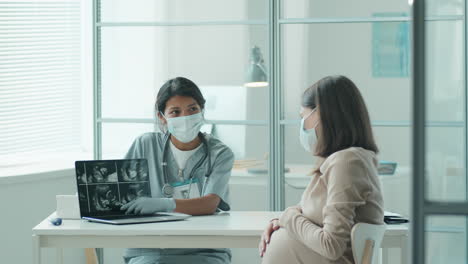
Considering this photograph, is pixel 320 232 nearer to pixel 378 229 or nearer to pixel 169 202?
pixel 378 229

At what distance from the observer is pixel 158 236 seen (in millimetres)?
2953

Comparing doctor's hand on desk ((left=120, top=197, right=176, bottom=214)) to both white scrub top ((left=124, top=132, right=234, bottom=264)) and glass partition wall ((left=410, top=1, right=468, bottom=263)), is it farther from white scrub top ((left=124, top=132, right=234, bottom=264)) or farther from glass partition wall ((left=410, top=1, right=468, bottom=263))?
glass partition wall ((left=410, top=1, right=468, bottom=263))

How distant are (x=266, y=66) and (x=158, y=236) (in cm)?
154

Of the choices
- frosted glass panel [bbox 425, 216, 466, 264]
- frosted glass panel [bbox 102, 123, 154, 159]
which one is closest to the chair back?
frosted glass panel [bbox 425, 216, 466, 264]

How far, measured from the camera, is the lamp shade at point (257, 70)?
422cm

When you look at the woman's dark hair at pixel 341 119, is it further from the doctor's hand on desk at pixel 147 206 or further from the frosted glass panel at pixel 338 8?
the frosted glass panel at pixel 338 8

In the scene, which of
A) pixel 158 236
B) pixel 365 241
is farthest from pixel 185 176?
pixel 365 241

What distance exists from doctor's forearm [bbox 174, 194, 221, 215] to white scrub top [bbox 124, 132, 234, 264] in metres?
0.06

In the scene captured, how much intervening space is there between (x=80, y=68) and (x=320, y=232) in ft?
9.37

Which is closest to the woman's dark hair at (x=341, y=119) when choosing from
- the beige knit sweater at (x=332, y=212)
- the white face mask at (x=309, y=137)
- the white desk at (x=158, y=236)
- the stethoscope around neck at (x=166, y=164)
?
the beige knit sweater at (x=332, y=212)

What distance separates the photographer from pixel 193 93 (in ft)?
11.1

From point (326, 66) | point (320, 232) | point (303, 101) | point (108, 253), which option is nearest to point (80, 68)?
point (108, 253)

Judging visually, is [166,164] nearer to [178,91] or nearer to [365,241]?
[178,91]

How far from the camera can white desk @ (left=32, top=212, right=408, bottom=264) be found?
2.93 meters
